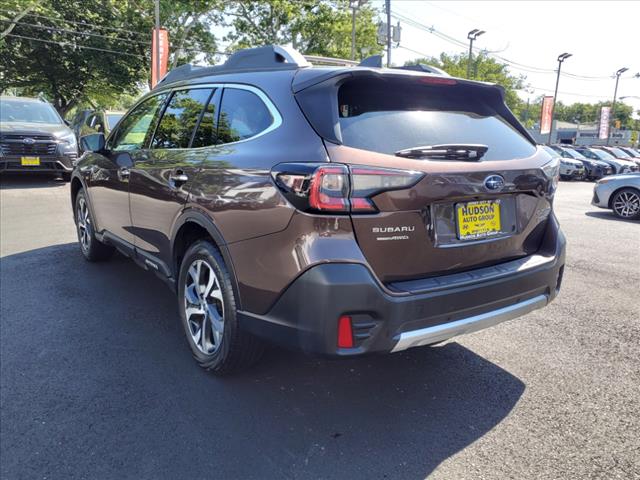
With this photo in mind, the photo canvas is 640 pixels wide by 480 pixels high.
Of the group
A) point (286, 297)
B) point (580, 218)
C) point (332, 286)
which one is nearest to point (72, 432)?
point (286, 297)

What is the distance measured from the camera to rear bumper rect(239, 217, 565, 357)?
217 centimetres

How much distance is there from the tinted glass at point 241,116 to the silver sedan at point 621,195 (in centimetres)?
1004

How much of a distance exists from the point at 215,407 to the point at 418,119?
1.88 metres

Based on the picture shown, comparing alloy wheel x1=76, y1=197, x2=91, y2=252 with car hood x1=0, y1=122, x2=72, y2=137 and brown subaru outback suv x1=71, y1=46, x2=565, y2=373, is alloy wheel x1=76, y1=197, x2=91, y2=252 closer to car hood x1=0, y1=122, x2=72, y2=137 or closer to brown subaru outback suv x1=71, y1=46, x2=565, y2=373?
brown subaru outback suv x1=71, y1=46, x2=565, y2=373

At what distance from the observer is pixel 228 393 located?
286 centimetres

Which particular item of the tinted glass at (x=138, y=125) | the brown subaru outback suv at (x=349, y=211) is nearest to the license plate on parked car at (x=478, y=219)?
the brown subaru outback suv at (x=349, y=211)

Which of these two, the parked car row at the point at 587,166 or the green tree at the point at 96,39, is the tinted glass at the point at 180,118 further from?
the green tree at the point at 96,39

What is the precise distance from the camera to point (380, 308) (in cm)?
222

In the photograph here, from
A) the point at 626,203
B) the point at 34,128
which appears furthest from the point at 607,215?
the point at 34,128

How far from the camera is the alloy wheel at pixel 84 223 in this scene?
525 centimetres

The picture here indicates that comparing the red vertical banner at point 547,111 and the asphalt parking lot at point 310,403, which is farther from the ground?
the red vertical banner at point 547,111

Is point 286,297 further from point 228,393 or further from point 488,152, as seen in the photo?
point 488,152

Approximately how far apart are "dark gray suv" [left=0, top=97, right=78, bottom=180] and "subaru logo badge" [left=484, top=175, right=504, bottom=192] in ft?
33.9

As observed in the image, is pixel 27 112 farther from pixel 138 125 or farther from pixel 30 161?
pixel 138 125
